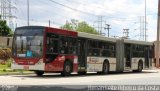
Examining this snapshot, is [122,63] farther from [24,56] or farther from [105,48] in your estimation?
[24,56]

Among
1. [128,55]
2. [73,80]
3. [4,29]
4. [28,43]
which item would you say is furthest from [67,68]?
[4,29]

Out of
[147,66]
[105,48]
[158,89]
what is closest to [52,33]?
[105,48]

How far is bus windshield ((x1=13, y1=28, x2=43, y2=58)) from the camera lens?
28.9m

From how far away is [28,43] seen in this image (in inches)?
1151

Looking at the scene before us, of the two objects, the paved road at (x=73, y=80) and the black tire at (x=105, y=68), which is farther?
the black tire at (x=105, y=68)

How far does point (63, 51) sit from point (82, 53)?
3049 mm

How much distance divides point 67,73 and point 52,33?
3.23 metres

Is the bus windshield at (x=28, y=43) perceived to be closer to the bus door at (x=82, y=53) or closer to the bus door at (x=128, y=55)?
the bus door at (x=82, y=53)

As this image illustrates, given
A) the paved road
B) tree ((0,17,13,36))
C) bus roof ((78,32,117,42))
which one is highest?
tree ((0,17,13,36))

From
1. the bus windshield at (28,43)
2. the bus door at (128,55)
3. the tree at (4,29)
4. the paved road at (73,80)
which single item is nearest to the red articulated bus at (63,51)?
the bus windshield at (28,43)

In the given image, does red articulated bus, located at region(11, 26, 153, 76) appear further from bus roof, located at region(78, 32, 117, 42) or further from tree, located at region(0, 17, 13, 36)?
tree, located at region(0, 17, 13, 36)

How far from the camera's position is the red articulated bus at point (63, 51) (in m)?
28.9

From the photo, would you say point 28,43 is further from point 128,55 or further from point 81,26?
point 81,26

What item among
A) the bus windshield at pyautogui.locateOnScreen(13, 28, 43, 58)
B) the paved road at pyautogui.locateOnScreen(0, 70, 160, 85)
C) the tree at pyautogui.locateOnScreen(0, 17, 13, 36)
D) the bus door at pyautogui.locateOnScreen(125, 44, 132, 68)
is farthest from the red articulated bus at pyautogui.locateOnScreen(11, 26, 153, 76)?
the tree at pyautogui.locateOnScreen(0, 17, 13, 36)
